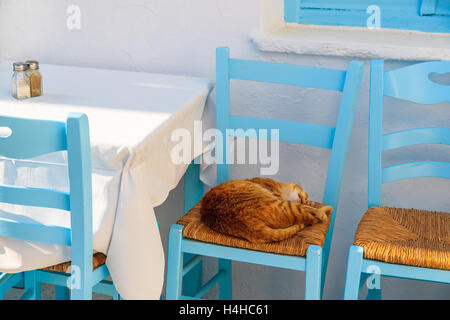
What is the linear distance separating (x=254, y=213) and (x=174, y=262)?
0.28m

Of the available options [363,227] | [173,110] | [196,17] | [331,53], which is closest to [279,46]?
[331,53]

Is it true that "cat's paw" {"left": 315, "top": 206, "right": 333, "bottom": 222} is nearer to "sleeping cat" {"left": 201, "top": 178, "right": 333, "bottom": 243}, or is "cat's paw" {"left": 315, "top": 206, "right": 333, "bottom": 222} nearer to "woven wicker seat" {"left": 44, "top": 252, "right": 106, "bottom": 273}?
"sleeping cat" {"left": 201, "top": 178, "right": 333, "bottom": 243}

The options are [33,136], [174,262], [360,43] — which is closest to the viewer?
[33,136]

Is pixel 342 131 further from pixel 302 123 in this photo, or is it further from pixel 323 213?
pixel 323 213

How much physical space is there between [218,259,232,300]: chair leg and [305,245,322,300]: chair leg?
0.57 m

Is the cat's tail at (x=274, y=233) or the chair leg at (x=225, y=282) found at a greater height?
the cat's tail at (x=274, y=233)

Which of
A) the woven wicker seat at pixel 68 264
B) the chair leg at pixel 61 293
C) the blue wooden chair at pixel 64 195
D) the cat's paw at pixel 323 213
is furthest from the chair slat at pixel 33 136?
the chair leg at pixel 61 293

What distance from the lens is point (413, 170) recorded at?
1.79 meters

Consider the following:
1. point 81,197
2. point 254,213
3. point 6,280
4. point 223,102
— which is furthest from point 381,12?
point 6,280

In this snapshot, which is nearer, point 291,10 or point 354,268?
point 354,268

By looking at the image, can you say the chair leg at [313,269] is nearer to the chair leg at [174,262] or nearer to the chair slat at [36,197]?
the chair leg at [174,262]

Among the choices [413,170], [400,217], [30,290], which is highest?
[413,170]

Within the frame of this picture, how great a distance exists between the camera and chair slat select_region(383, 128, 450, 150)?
5.78ft

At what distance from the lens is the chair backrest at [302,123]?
174cm
